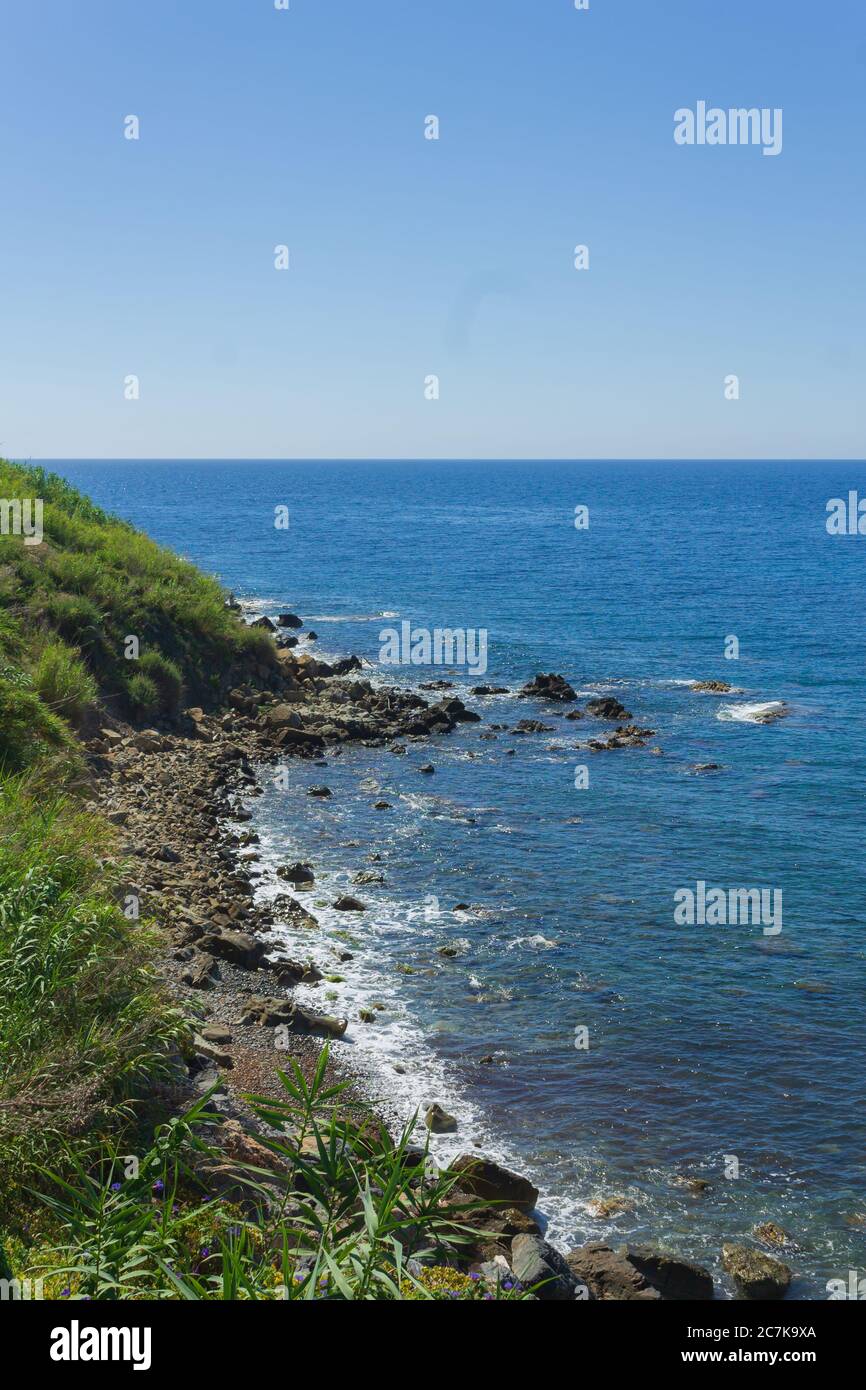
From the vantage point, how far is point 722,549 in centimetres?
11006

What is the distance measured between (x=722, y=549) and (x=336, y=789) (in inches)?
3359

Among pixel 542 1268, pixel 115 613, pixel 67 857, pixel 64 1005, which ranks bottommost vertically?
pixel 542 1268

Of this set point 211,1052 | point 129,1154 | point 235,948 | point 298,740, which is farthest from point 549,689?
point 129,1154

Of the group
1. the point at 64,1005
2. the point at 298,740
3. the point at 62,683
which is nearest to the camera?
the point at 64,1005

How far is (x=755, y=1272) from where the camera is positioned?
1357 cm

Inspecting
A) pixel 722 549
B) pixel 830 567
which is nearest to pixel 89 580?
pixel 830 567

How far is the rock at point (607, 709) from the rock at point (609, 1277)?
30.2 m

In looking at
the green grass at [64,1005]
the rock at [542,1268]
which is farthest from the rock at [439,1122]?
the green grass at [64,1005]

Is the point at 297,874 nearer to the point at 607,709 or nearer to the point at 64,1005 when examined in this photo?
the point at 64,1005

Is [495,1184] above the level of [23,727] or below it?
Result: below

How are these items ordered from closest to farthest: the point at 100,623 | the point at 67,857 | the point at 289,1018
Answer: the point at 67,857 < the point at 289,1018 < the point at 100,623

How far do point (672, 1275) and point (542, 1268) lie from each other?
2.48m
